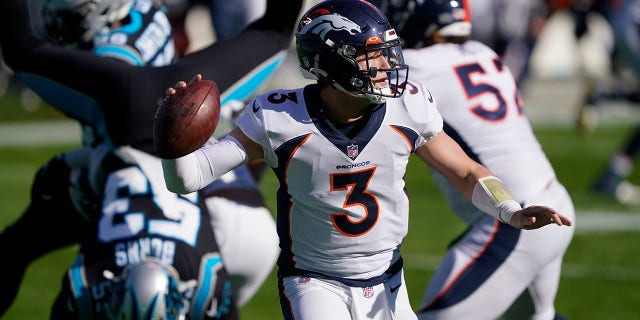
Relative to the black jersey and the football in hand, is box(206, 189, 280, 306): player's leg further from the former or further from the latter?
the football in hand

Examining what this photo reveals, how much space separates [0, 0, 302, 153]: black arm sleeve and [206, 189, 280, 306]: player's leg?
0.56 m

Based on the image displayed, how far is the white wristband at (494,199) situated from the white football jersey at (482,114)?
822 millimetres

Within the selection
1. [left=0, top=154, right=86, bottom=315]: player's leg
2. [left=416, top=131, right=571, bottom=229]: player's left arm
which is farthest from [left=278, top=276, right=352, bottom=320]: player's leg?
[left=0, top=154, right=86, bottom=315]: player's leg

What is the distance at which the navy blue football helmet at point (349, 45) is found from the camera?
412 centimetres

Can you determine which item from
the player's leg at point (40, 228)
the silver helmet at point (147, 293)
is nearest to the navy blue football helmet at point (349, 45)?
the silver helmet at point (147, 293)

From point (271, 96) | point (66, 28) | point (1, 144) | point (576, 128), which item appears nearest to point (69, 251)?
point (66, 28)

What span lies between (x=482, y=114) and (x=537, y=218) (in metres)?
1.24

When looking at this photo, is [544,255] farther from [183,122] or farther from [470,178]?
[183,122]

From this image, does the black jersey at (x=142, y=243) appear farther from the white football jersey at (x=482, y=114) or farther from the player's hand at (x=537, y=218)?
the player's hand at (x=537, y=218)

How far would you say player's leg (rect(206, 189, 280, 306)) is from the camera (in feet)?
16.9

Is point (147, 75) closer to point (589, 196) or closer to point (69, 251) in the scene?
point (69, 251)

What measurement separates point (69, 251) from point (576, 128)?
9010 mm

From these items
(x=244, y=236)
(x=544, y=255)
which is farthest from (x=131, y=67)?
(x=544, y=255)

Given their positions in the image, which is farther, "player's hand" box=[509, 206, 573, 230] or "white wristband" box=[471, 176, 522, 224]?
"white wristband" box=[471, 176, 522, 224]
